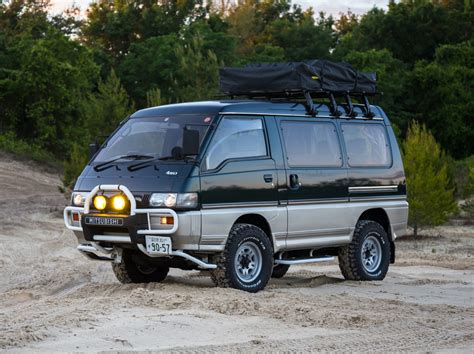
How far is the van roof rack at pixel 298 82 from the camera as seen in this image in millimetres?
14367

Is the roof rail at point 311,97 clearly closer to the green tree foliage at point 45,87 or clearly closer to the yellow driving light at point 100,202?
the yellow driving light at point 100,202

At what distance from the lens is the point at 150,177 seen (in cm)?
1245

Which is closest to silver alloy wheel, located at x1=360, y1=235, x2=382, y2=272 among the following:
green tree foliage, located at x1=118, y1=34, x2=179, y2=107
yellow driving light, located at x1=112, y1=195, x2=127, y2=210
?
yellow driving light, located at x1=112, y1=195, x2=127, y2=210

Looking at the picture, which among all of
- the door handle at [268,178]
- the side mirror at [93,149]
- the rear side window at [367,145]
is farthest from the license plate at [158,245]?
the rear side window at [367,145]

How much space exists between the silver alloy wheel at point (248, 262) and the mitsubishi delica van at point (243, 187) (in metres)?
0.01

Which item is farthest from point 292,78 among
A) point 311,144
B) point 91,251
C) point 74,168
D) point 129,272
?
point 74,168

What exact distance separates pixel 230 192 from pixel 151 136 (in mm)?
1293

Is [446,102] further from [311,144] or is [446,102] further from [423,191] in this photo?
[311,144]

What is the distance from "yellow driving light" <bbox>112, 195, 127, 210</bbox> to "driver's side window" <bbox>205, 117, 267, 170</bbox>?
1.04 m

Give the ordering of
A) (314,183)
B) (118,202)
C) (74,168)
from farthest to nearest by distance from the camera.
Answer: (74,168)
(314,183)
(118,202)

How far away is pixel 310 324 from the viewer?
10383mm

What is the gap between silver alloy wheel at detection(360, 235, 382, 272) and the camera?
50.3 ft

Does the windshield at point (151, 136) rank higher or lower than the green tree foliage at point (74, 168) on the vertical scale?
higher

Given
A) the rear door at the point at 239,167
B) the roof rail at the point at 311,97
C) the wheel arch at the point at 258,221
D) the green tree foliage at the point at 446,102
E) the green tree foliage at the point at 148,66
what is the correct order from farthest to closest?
the green tree foliage at the point at 446,102 < the green tree foliage at the point at 148,66 < the roof rail at the point at 311,97 < the wheel arch at the point at 258,221 < the rear door at the point at 239,167
